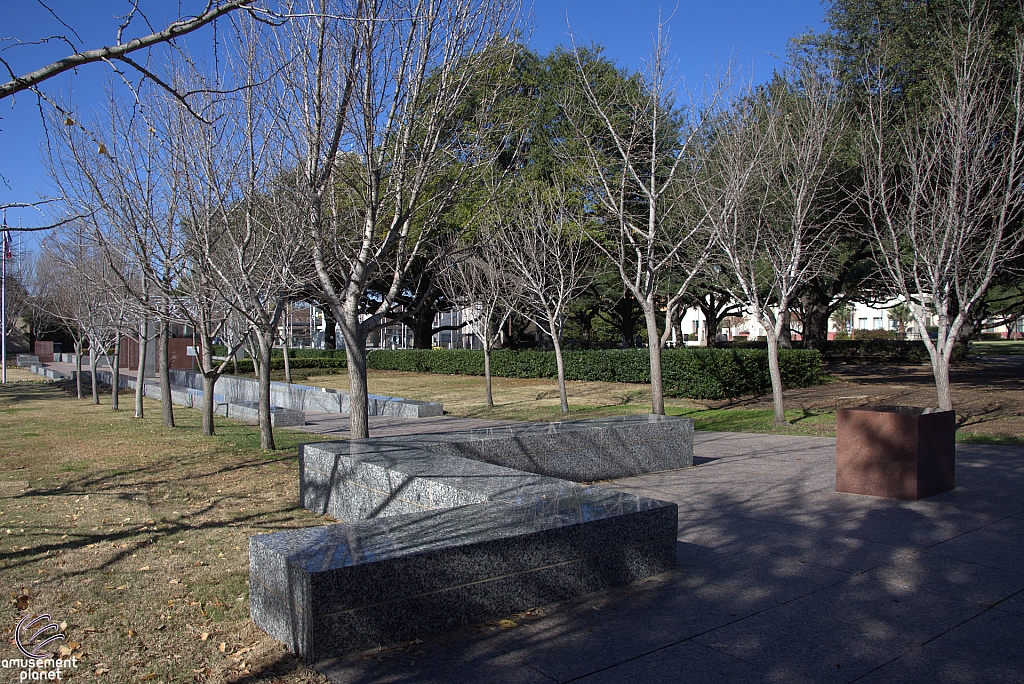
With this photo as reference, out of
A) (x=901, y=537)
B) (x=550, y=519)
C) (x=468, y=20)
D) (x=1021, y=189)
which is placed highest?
(x=468, y=20)

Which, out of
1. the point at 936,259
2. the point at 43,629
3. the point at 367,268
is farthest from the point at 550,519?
the point at 936,259

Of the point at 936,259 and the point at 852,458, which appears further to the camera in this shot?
the point at 936,259

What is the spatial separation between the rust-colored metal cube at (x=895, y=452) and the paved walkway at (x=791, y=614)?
1.04 ft

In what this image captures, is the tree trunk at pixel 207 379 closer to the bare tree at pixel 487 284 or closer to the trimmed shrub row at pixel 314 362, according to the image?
the bare tree at pixel 487 284

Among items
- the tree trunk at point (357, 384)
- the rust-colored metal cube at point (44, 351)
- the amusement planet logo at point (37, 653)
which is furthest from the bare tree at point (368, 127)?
the rust-colored metal cube at point (44, 351)

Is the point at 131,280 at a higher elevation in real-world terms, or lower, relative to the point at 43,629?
higher

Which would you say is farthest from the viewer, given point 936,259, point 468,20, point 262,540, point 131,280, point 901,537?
point 131,280

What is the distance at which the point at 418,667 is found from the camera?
3.83 m

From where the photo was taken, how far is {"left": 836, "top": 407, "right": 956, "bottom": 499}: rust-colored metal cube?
768 cm

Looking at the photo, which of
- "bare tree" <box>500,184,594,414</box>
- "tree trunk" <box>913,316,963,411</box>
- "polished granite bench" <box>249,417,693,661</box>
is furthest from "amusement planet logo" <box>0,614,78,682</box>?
"bare tree" <box>500,184,594,414</box>

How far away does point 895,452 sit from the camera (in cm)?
779

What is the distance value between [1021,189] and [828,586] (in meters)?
12.1

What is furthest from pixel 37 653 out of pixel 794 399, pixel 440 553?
pixel 794 399

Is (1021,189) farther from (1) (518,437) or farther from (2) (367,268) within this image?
(2) (367,268)
